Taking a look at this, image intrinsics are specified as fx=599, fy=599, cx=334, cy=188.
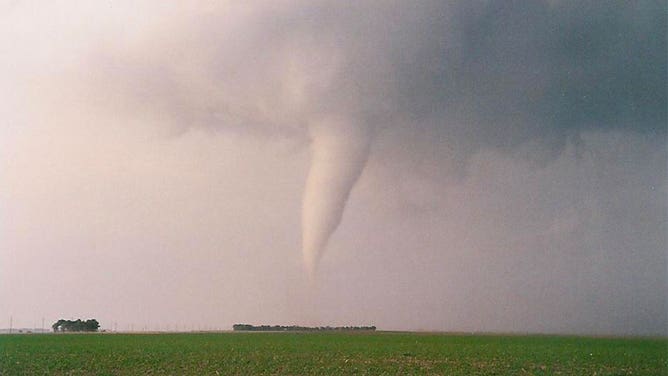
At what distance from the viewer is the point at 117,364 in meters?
42.8

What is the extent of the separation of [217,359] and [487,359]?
21951 mm

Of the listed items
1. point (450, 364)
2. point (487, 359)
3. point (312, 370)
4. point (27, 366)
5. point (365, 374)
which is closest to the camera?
point (365, 374)

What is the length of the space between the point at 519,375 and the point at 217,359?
23.0m

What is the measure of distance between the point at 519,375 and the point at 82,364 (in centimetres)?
2990

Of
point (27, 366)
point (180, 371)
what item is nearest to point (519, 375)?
point (180, 371)

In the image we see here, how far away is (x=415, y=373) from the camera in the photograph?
36781 mm

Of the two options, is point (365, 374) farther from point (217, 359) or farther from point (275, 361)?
point (217, 359)

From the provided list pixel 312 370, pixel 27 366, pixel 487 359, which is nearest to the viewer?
pixel 312 370

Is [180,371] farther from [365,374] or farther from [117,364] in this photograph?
[365,374]

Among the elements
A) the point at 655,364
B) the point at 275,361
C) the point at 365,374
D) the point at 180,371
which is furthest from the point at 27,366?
the point at 655,364

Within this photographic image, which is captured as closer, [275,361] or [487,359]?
[275,361]

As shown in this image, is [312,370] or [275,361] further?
[275,361]

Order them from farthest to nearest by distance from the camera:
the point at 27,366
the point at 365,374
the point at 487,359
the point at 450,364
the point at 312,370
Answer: the point at 487,359 < the point at 450,364 < the point at 27,366 < the point at 312,370 < the point at 365,374

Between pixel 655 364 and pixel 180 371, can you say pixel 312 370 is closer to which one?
pixel 180 371
